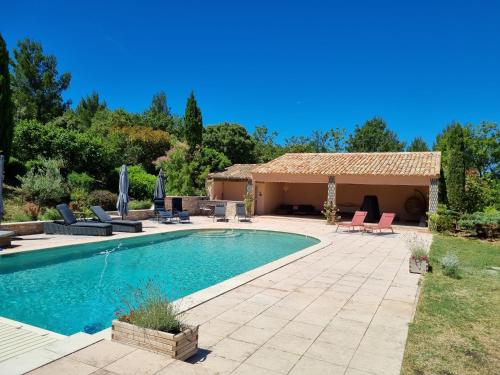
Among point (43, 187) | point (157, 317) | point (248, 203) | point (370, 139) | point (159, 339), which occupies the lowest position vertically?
point (159, 339)

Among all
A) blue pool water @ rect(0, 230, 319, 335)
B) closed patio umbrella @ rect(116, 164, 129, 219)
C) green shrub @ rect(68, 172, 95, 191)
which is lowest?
blue pool water @ rect(0, 230, 319, 335)

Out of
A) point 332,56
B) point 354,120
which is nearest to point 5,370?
point 332,56

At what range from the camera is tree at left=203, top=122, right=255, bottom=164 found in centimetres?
3803

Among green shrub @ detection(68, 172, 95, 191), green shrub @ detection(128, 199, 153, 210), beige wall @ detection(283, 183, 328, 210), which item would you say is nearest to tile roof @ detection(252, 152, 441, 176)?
beige wall @ detection(283, 183, 328, 210)

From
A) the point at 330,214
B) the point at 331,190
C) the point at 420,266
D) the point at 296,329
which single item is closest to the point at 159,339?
the point at 296,329

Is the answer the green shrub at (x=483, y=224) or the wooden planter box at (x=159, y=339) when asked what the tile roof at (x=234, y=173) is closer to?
the green shrub at (x=483, y=224)

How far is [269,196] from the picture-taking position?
24.8 m

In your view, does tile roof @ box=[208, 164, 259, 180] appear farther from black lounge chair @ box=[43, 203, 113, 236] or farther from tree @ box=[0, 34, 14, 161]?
black lounge chair @ box=[43, 203, 113, 236]

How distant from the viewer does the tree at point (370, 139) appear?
5594 centimetres

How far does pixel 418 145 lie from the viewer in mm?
58969

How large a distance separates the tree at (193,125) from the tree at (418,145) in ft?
131

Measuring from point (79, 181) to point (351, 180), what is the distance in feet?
47.0

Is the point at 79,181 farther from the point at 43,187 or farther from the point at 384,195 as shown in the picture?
the point at 384,195

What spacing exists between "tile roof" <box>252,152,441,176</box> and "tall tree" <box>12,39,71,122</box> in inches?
962
